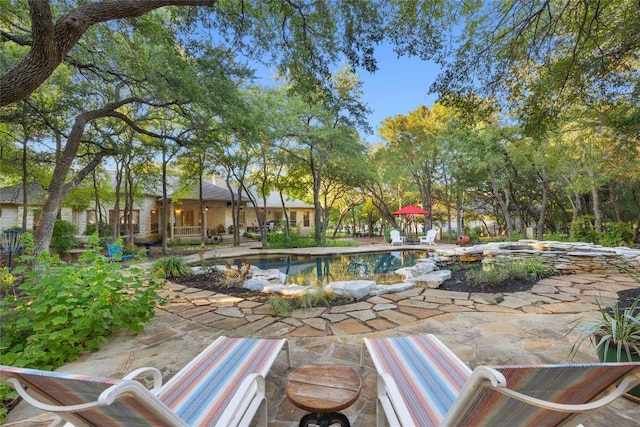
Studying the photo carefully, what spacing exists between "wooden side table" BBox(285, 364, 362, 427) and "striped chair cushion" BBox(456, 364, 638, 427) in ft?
2.07

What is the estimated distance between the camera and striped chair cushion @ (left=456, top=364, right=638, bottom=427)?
1.01m

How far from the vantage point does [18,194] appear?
14.0 meters

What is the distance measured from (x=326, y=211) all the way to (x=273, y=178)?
4857mm

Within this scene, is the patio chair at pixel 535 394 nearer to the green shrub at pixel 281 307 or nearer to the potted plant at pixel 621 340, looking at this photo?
the potted plant at pixel 621 340

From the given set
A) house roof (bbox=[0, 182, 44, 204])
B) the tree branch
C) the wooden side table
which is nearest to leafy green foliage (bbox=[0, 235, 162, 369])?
the tree branch

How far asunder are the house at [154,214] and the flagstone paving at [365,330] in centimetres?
1181

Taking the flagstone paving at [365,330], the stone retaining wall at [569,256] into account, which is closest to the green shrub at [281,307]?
the flagstone paving at [365,330]

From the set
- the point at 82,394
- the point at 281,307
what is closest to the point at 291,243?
the point at 281,307

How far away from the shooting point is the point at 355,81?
13.1 m

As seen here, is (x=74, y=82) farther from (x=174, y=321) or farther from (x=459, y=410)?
(x=459, y=410)

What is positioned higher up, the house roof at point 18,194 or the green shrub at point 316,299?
the house roof at point 18,194

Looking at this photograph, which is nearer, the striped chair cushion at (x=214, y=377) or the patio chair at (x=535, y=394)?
the patio chair at (x=535, y=394)

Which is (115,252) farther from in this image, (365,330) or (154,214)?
(154,214)

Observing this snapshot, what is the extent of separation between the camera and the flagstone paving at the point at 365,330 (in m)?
2.18
